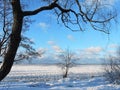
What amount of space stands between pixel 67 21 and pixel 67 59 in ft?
209

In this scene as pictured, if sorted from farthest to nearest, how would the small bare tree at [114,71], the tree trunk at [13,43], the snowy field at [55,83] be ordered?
1. the small bare tree at [114,71]
2. the snowy field at [55,83]
3. the tree trunk at [13,43]

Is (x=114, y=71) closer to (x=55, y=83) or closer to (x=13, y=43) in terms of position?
(x=55, y=83)

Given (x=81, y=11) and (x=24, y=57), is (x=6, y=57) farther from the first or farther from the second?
(x=24, y=57)

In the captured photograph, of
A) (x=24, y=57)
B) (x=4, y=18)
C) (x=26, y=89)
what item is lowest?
(x=24, y=57)

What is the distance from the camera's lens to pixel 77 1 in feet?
34.4

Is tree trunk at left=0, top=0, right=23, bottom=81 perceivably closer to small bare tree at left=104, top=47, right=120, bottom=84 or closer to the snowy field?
the snowy field

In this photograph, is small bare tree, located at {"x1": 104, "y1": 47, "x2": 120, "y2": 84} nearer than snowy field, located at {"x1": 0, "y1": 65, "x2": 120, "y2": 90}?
No

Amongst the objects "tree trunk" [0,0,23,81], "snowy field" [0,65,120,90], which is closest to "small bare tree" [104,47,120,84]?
"snowy field" [0,65,120,90]

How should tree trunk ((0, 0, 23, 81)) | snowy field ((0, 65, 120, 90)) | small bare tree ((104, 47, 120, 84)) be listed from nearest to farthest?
tree trunk ((0, 0, 23, 81)), snowy field ((0, 65, 120, 90)), small bare tree ((104, 47, 120, 84))

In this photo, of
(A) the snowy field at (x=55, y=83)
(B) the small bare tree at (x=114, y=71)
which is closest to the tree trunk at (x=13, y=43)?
(A) the snowy field at (x=55, y=83)

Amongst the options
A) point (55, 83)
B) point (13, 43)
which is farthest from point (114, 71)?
point (13, 43)

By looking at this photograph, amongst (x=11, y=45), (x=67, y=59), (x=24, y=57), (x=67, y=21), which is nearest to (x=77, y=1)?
(x=67, y=21)

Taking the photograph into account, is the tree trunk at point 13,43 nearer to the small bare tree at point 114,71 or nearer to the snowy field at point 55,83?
the snowy field at point 55,83

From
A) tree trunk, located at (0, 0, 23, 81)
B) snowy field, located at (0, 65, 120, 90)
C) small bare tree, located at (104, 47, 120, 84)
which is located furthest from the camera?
small bare tree, located at (104, 47, 120, 84)
